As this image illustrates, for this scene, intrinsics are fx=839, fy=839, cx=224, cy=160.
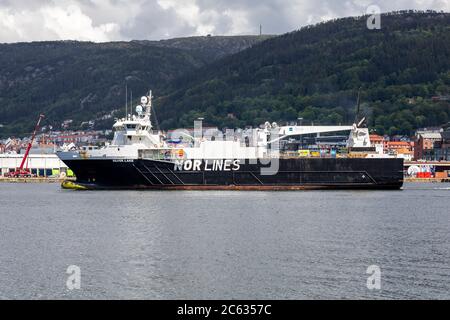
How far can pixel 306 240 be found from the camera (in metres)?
42.1

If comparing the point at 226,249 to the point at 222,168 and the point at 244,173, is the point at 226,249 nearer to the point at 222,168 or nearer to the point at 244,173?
the point at 244,173

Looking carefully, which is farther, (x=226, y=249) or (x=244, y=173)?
(x=244, y=173)

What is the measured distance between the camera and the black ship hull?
75.2 m

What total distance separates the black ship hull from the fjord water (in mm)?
10288

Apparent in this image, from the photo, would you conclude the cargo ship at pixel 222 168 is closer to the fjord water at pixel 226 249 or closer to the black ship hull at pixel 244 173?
the black ship hull at pixel 244 173

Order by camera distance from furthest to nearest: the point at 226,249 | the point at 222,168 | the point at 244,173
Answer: the point at 222,168 → the point at 244,173 → the point at 226,249

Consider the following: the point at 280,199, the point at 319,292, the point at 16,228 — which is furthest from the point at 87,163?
the point at 319,292

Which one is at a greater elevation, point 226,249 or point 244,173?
point 244,173

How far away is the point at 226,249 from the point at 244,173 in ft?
120

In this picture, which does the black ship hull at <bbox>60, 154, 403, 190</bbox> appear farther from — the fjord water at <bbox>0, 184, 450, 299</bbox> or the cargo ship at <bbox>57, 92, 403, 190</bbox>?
the fjord water at <bbox>0, 184, 450, 299</bbox>

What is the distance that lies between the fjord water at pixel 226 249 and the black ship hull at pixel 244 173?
1029 centimetres

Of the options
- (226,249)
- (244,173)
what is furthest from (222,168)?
(226,249)

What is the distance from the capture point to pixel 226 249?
39094 millimetres

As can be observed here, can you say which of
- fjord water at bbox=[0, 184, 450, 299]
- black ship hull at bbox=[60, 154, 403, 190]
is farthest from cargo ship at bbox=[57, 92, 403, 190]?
fjord water at bbox=[0, 184, 450, 299]
